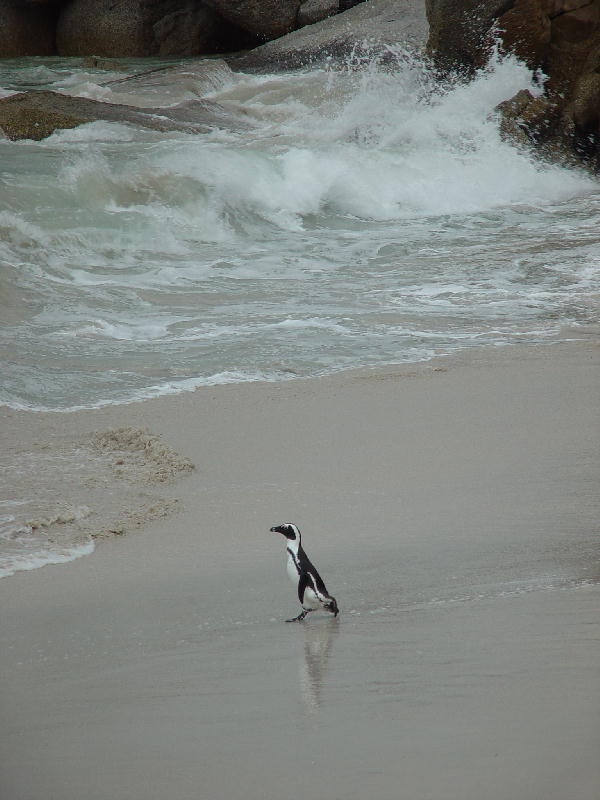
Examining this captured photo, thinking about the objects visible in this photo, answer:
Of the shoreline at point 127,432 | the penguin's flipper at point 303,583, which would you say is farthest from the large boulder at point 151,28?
the penguin's flipper at point 303,583

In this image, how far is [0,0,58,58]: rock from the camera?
73.2 feet

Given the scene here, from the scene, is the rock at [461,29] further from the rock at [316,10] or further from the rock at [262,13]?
the rock at [262,13]

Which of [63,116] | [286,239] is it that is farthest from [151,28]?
[286,239]

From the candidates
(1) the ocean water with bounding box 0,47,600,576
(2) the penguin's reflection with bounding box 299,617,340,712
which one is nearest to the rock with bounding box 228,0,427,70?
(1) the ocean water with bounding box 0,47,600,576

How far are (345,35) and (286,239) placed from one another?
9.84m

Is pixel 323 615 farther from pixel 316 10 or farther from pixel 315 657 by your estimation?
pixel 316 10

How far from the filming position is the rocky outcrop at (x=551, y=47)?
42.4ft

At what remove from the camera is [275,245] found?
9.95m

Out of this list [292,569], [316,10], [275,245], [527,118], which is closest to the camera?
[292,569]

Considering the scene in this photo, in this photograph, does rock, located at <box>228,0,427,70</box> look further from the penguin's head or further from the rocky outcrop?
the penguin's head

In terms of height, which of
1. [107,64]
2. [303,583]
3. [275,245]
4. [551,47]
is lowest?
[275,245]

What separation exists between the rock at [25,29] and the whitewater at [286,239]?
6920 millimetres

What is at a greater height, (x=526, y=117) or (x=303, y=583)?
(x=526, y=117)

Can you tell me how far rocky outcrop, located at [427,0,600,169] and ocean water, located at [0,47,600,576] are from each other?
33cm
